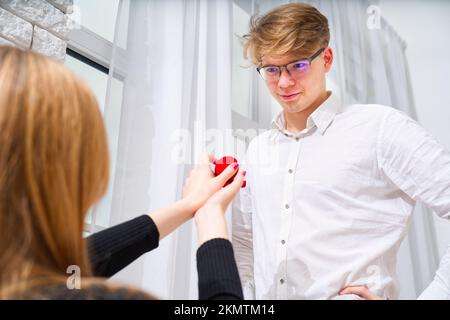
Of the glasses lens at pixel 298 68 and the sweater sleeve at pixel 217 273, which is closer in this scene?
the sweater sleeve at pixel 217 273

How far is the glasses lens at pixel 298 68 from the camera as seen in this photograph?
45.9 inches

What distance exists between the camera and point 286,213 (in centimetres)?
111

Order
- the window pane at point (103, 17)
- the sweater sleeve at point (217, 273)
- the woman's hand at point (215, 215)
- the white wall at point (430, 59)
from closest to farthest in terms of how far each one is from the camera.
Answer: the sweater sleeve at point (217, 273), the woman's hand at point (215, 215), the window pane at point (103, 17), the white wall at point (430, 59)

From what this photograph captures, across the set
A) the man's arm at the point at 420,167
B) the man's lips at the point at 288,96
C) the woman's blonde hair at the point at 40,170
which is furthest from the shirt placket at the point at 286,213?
the woman's blonde hair at the point at 40,170

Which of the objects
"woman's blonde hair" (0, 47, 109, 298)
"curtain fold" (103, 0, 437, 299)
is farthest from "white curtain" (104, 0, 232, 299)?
"woman's blonde hair" (0, 47, 109, 298)

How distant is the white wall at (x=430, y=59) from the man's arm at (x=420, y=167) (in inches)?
23.7

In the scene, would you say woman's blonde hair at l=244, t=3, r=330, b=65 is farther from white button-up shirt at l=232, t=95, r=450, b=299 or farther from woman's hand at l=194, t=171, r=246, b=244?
woman's hand at l=194, t=171, r=246, b=244

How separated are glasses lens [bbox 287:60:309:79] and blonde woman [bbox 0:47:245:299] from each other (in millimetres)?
680

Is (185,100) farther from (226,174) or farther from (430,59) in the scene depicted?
(430,59)

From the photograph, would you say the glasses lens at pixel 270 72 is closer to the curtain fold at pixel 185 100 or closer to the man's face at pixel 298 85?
the man's face at pixel 298 85

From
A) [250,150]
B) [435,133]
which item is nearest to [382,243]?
[250,150]

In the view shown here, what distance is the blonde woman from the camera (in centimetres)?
52
